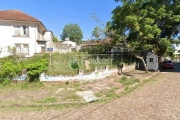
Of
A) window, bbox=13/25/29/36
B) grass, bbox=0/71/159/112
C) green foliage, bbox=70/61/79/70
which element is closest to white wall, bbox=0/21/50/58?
window, bbox=13/25/29/36

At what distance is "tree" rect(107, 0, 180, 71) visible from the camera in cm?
1288

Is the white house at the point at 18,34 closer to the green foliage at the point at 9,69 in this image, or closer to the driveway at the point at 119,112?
the green foliage at the point at 9,69

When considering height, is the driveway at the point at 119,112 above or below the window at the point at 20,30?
below

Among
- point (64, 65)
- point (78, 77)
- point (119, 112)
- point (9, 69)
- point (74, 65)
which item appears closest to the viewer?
point (119, 112)

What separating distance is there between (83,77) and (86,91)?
2261 mm

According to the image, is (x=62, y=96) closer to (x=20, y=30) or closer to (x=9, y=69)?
(x=9, y=69)

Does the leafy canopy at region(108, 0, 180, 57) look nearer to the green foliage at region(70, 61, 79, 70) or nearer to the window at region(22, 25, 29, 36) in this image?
the green foliage at region(70, 61, 79, 70)

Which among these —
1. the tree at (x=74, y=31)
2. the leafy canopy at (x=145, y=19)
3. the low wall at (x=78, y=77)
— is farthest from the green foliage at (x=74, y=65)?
the tree at (x=74, y=31)

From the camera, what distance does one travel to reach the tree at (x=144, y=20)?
12.9 metres

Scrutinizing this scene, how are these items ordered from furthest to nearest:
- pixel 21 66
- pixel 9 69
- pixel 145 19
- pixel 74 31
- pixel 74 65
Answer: pixel 74 31 < pixel 145 19 < pixel 74 65 < pixel 21 66 < pixel 9 69

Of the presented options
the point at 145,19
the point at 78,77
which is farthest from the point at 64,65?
the point at 145,19

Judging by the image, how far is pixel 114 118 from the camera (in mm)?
5203

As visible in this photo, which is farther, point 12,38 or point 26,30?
point 26,30

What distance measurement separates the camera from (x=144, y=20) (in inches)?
528
